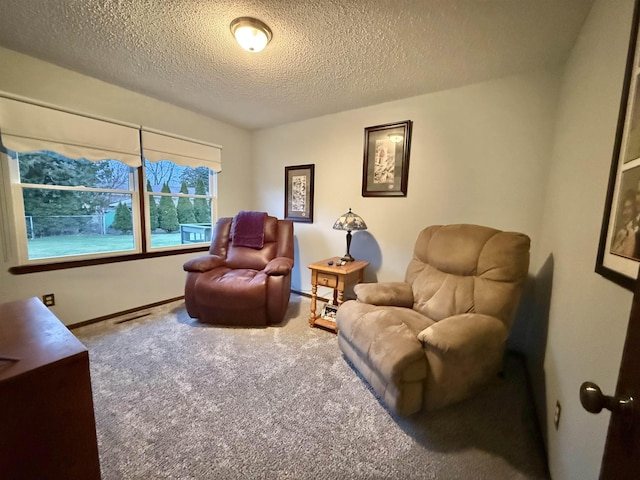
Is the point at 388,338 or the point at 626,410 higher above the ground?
the point at 626,410

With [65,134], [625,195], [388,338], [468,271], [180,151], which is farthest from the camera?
[180,151]

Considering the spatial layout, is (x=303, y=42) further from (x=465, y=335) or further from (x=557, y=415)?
(x=557, y=415)

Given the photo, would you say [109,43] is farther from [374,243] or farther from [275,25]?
[374,243]

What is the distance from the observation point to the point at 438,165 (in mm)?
2422

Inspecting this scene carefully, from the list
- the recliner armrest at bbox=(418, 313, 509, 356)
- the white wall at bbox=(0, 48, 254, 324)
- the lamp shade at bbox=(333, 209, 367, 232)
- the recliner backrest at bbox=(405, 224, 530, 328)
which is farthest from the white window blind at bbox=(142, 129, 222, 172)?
the recliner armrest at bbox=(418, 313, 509, 356)

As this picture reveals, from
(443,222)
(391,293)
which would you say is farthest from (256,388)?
(443,222)

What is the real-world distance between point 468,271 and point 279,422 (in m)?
1.58

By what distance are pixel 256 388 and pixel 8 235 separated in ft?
7.68

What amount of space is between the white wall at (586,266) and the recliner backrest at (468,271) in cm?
20

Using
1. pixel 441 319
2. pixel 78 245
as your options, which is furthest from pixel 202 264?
pixel 441 319

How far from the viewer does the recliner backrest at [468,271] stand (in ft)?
5.40

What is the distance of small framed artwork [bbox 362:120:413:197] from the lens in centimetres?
258

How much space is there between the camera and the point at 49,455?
0.84 m

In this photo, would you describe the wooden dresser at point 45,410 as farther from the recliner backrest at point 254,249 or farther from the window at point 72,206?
the recliner backrest at point 254,249
